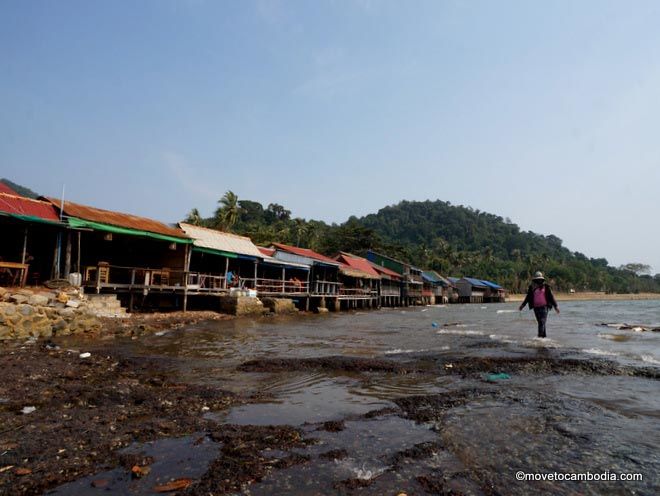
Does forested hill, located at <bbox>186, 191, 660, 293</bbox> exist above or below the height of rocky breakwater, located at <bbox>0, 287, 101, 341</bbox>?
above

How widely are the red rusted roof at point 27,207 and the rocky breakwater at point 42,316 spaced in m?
3.10

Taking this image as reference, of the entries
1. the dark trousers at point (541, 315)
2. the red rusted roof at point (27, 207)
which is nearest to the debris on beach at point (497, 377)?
the dark trousers at point (541, 315)

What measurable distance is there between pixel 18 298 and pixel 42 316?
2.44 ft

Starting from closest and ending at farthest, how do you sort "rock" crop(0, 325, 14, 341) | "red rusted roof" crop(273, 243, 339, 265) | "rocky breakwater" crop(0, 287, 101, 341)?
"rock" crop(0, 325, 14, 341) < "rocky breakwater" crop(0, 287, 101, 341) < "red rusted roof" crop(273, 243, 339, 265)

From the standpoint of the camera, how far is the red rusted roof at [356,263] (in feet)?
127

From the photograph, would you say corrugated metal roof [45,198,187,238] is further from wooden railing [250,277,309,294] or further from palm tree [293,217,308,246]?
palm tree [293,217,308,246]

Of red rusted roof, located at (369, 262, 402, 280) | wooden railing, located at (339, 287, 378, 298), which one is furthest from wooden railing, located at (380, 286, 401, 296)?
wooden railing, located at (339, 287, 378, 298)

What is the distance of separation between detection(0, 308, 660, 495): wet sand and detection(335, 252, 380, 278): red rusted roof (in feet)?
102

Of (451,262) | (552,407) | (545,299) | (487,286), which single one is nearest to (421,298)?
(487,286)

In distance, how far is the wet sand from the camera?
3043mm

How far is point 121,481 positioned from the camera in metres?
2.98

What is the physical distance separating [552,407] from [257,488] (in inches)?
155

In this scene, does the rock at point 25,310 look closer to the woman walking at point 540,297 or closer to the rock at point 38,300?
the rock at point 38,300

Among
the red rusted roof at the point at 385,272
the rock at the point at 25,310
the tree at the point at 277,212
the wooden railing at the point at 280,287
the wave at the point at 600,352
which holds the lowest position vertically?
the wave at the point at 600,352
